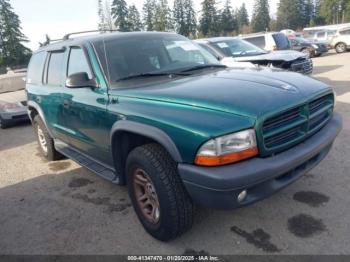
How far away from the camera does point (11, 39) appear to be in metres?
51.6

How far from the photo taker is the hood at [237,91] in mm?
2643

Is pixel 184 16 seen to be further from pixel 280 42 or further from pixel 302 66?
pixel 302 66

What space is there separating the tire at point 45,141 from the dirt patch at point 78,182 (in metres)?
1.03

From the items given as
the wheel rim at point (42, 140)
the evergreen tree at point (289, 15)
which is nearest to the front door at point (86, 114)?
the wheel rim at point (42, 140)

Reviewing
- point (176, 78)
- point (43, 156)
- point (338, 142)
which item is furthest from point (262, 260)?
point (43, 156)

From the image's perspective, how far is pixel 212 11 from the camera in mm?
67188

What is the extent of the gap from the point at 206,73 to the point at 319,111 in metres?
1.20

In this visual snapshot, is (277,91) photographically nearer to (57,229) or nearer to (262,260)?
(262,260)

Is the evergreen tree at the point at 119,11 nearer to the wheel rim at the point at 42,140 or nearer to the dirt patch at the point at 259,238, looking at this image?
the wheel rim at the point at 42,140

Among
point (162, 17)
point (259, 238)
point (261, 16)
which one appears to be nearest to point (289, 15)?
point (261, 16)

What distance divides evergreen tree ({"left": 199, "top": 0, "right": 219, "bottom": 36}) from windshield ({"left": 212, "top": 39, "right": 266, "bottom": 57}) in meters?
59.2

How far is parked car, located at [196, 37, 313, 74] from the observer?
8445 mm

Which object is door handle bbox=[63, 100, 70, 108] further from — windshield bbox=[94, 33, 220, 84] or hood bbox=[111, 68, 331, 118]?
hood bbox=[111, 68, 331, 118]

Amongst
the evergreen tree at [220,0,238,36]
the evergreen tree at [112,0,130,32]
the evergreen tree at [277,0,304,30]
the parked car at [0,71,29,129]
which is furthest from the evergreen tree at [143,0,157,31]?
the parked car at [0,71,29,129]
